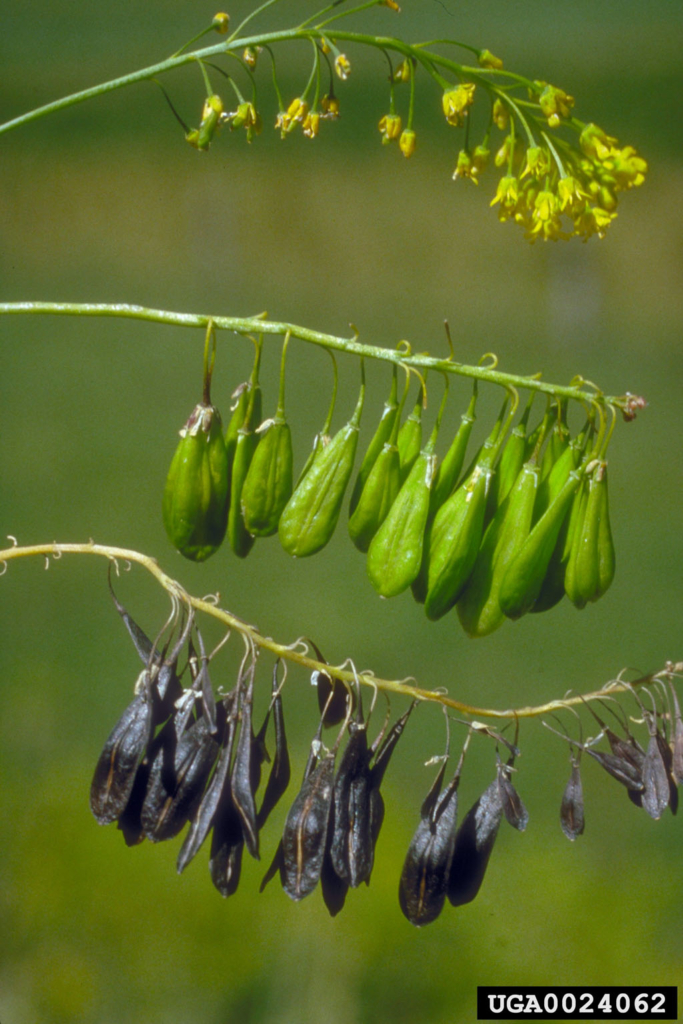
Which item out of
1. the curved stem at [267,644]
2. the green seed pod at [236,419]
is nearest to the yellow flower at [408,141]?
the green seed pod at [236,419]

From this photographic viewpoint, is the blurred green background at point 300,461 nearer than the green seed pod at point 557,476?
No

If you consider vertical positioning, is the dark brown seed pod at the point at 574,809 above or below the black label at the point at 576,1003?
above

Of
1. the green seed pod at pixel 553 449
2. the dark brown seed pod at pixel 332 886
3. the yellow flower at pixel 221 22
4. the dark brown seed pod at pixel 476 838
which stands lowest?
the dark brown seed pod at pixel 332 886

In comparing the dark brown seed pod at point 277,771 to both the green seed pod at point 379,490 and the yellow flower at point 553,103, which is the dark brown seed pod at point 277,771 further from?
the yellow flower at point 553,103

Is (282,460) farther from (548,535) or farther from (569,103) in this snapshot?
(569,103)

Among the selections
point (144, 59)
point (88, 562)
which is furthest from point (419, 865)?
point (144, 59)
